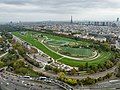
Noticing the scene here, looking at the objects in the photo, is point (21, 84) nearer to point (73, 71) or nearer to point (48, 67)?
point (48, 67)

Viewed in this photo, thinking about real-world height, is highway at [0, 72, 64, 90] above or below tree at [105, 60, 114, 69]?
above

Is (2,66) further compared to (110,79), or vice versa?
(2,66)

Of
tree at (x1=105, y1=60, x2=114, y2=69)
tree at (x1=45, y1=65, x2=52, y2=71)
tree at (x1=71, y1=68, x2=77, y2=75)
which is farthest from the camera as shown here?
tree at (x1=105, y1=60, x2=114, y2=69)

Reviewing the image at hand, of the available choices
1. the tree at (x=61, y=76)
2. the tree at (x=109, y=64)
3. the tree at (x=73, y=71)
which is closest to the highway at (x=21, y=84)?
the tree at (x=61, y=76)

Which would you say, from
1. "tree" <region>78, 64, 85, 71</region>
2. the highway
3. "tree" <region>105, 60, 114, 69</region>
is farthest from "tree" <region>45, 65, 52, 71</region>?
"tree" <region>105, 60, 114, 69</region>

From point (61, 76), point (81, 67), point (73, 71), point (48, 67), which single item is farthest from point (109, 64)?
point (61, 76)

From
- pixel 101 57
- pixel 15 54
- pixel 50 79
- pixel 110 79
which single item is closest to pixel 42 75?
pixel 50 79

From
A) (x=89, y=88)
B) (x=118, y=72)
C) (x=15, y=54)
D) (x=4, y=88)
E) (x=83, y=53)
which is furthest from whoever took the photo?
(x=83, y=53)

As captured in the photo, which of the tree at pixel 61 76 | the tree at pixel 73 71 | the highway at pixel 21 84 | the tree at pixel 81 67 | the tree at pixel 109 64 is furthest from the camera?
the tree at pixel 109 64

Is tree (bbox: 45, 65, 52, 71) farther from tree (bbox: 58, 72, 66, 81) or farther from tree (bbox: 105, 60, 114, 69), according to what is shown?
tree (bbox: 105, 60, 114, 69)

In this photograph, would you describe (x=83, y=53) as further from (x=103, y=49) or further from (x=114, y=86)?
(x=114, y=86)

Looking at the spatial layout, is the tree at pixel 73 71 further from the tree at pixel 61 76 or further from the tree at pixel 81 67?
the tree at pixel 61 76
